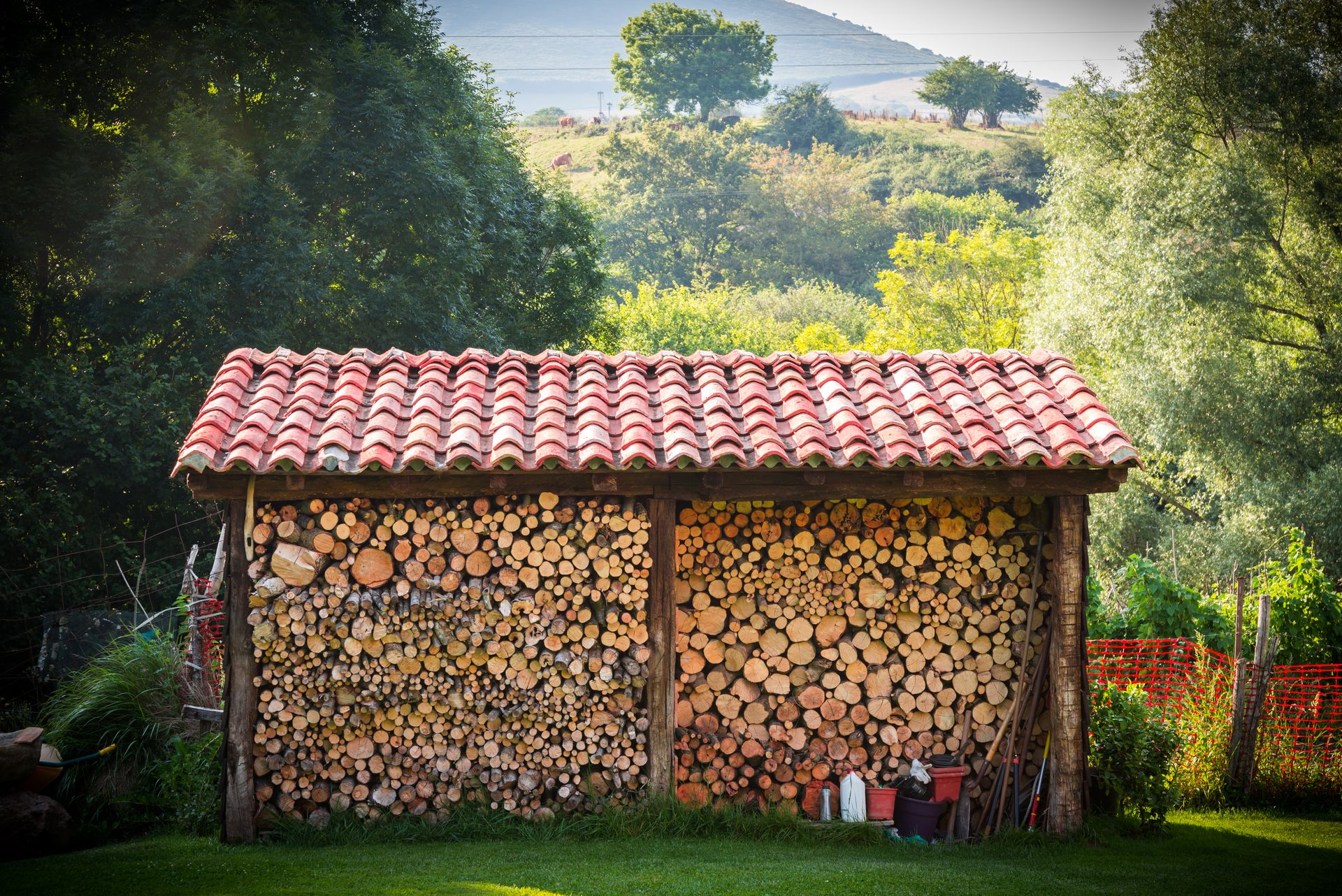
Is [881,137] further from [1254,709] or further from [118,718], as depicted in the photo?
[118,718]

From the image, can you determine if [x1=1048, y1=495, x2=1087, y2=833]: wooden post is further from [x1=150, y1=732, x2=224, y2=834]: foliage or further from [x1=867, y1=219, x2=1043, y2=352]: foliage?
[x1=867, y1=219, x2=1043, y2=352]: foliage

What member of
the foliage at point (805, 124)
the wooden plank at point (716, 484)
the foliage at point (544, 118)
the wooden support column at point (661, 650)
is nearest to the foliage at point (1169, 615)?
the wooden plank at point (716, 484)

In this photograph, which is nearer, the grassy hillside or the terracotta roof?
the terracotta roof

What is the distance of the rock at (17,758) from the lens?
5820 millimetres

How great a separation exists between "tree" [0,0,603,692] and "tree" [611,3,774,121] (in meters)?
52.1

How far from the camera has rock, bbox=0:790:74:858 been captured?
566 centimetres

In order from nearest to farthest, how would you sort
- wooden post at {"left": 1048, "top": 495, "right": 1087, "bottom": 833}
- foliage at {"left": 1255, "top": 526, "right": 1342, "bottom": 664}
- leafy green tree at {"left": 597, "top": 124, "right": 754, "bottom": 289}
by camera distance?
1. wooden post at {"left": 1048, "top": 495, "right": 1087, "bottom": 833}
2. foliage at {"left": 1255, "top": 526, "right": 1342, "bottom": 664}
3. leafy green tree at {"left": 597, "top": 124, "right": 754, "bottom": 289}

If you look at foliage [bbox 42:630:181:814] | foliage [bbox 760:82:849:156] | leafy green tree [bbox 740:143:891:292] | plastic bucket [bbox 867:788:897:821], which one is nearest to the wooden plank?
plastic bucket [bbox 867:788:897:821]

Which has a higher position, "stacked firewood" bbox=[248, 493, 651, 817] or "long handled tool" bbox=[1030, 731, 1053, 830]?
"stacked firewood" bbox=[248, 493, 651, 817]

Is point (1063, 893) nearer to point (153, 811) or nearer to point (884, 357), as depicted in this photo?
point (884, 357)

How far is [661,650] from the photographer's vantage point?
5828 millimetres

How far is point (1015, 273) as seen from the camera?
32.0 metres

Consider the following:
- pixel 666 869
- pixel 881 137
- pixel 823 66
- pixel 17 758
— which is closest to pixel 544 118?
pixel 881 137

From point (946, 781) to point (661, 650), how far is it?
6.01 ft
